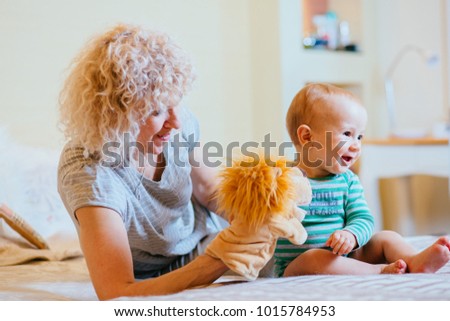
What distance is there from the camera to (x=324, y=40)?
11.6 feet

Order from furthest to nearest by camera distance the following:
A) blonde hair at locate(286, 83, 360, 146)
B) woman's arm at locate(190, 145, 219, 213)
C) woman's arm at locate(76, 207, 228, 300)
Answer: woman's arm at locate(190, 145, 219, 213) < blonde hair at locate(286, 83, 360, 146) < woman's arm at locate(76, 207, 228, 300)

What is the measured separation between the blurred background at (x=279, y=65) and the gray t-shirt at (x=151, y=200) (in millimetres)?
337

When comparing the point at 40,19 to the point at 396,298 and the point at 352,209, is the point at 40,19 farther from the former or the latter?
the point at 396,298

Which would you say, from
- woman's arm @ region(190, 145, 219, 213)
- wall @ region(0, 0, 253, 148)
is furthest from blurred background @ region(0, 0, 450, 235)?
woman's arm @ region(190, 145, 219, 213)

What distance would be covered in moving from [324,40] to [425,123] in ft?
2.57

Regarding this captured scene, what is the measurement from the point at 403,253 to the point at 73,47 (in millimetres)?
1269

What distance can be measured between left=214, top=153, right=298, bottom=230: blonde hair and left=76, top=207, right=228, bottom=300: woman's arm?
11 cm

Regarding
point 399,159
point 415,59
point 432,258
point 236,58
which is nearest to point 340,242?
point 432,258

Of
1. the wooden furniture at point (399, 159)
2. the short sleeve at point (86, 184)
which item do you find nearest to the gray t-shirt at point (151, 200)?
the short sleeve at point (86, 184)

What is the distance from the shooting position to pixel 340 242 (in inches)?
44.2

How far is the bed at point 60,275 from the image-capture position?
38.0 inches

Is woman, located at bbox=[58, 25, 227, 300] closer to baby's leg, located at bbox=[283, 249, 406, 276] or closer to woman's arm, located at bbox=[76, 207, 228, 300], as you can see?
woman's arm, located at bbox=[76, 207, 228, 300]

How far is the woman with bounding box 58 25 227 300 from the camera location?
107 centimetres
